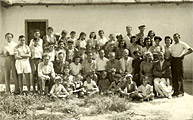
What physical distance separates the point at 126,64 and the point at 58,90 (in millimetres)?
2093

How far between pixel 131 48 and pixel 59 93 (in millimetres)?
2603

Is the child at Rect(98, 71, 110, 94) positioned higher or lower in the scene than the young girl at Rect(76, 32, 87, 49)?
lower

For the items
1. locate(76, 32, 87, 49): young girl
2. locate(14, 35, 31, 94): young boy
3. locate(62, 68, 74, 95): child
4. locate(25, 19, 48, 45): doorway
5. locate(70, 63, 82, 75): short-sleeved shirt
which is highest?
locate(25, 19, 48, 45): doorway

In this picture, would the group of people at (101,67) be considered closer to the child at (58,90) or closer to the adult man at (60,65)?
the adult man at (60,65)

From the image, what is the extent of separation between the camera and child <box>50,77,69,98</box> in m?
7.74

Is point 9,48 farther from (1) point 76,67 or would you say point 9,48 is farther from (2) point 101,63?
(2) point 101,63

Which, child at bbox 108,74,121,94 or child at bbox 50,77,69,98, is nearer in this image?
child at bbox 50,77,69,98

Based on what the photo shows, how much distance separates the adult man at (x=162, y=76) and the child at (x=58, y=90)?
8.07ft

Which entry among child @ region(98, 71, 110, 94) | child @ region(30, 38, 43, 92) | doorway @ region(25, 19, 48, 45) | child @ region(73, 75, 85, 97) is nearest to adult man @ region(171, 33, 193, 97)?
child @ region(98, 71, 110, 94)

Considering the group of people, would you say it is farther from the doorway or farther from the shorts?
the doorway

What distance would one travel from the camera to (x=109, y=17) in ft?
38.2

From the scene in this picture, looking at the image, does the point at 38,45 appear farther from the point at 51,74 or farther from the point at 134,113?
the point at 134,113

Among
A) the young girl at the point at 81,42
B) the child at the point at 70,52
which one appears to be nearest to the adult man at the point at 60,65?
the child at the point at 70,52

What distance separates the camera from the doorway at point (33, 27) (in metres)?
11.7
